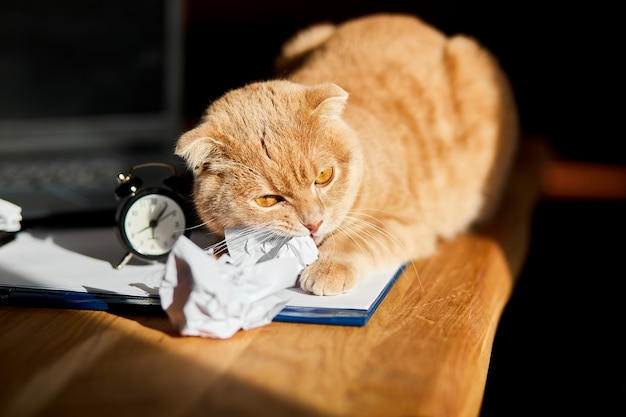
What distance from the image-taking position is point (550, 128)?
8.02 feet

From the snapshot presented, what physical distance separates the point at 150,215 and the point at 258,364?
444mm

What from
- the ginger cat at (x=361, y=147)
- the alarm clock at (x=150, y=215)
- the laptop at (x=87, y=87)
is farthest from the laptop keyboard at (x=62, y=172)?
the ginger cat at (x=361, y=147)

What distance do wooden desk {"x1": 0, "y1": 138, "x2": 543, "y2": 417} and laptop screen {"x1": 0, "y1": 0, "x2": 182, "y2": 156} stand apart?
94cm

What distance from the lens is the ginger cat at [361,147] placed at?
44.8 inches

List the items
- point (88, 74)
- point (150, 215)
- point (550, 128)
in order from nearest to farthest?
point (150, 215) → point (88, 74) → point (550, 128)

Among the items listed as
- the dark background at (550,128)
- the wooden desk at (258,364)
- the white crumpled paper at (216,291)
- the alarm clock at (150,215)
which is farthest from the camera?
the dark background at (550,128)

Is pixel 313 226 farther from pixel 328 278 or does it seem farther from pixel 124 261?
pixel 124 261

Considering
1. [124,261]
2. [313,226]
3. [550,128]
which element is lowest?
[550,128]

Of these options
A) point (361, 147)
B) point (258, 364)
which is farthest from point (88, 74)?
point (258, 364)

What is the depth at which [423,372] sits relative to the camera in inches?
33.6

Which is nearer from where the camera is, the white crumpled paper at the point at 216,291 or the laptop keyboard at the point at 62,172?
the white crumpled paper at the point at 216,291

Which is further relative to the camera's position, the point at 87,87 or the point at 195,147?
the point at 87,87

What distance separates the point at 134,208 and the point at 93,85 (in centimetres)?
94

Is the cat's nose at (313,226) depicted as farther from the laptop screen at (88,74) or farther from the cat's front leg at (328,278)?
the laptop screen at (88,74)
